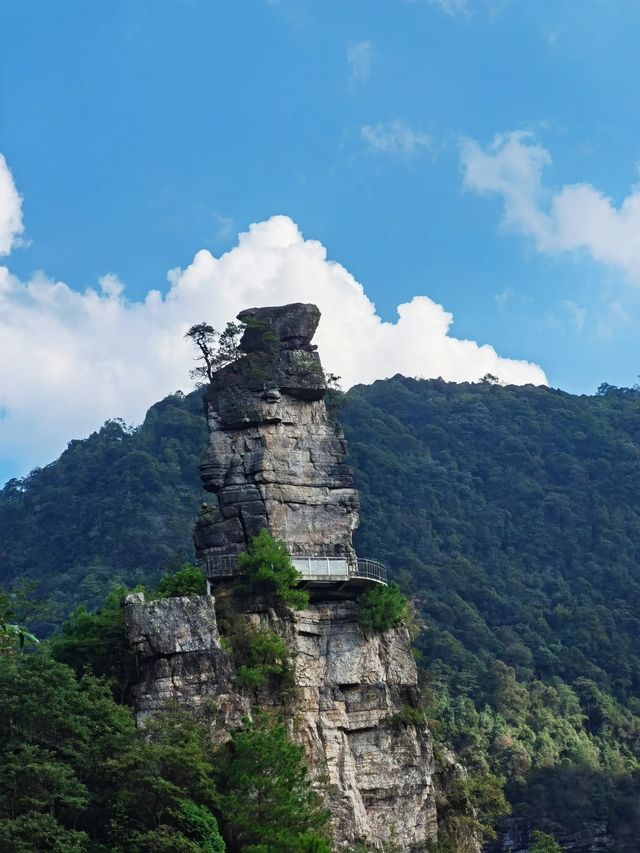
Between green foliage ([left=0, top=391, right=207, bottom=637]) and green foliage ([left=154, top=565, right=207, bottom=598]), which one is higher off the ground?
green foliage ([left=0, top=391, right=207, bottom=637])

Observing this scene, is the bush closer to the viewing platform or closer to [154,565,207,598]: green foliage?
[154,565,207,598]: green foliage

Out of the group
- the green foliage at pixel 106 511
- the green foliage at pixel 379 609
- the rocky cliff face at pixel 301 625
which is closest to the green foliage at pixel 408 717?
the rocky cliff face at pixel 301 625

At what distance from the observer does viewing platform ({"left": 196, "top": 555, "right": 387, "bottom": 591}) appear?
38719mm

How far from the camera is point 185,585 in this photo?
3816 cm

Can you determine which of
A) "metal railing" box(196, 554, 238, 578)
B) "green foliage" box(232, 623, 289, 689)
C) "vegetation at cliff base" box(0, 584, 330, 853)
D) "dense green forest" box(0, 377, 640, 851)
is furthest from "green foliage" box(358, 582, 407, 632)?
"dense green forest" box(0, 377, 640, 851)

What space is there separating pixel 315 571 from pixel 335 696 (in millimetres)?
3841

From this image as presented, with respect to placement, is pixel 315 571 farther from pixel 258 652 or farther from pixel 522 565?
Answer: pixel 522 565

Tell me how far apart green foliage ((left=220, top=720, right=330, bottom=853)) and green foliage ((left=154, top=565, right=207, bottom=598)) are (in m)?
6.25

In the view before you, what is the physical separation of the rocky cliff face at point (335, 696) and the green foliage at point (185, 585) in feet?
5.46

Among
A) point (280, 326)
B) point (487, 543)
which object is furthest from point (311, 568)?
point (487, 543)

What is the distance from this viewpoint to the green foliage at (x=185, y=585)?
37969 millimetres

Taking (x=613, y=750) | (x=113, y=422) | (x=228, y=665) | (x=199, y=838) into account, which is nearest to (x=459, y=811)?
(x=228, y=665)

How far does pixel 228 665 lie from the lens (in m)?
35.5

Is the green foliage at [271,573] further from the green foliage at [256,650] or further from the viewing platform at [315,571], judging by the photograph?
the green foliage at [256,650]
